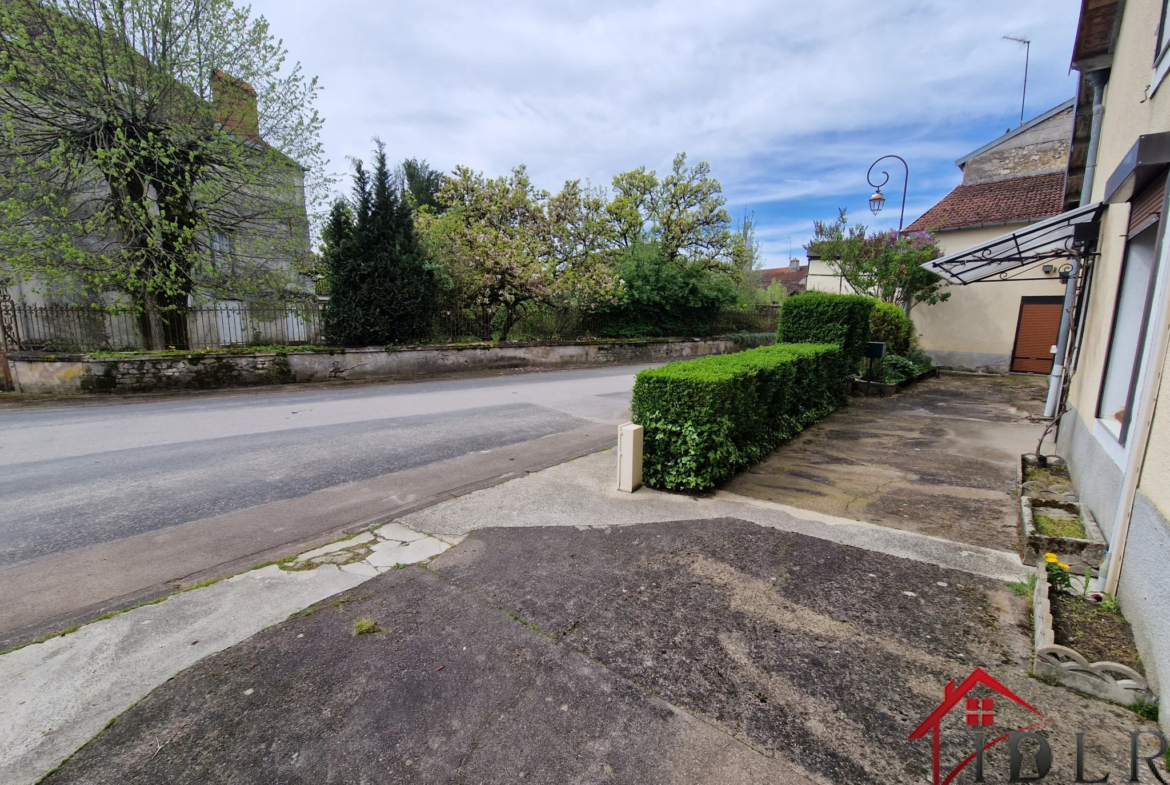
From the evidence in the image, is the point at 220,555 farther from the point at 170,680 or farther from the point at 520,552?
the point at 520,552

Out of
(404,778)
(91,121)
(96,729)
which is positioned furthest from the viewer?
(91,121)

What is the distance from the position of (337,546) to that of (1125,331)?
6.30 metres

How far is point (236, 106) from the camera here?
1198 cm

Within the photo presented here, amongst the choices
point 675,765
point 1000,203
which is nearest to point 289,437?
point 675,765

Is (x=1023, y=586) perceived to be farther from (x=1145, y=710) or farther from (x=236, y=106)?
(x=236, y=106)

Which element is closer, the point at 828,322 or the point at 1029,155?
the point at 828,322

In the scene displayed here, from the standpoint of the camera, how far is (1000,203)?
50.9 feet

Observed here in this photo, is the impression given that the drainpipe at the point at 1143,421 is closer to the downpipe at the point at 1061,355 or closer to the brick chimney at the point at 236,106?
the downpipe at the point at 1061,355

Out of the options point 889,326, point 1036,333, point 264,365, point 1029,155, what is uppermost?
point 1029,155

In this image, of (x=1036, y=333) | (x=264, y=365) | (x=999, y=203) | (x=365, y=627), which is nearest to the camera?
(x=365, y=627)

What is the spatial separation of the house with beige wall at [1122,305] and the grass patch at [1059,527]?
6.3 inches

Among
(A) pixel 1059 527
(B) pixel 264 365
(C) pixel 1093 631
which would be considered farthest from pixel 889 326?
(B) pixel 264 365

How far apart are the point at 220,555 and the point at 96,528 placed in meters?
1.40

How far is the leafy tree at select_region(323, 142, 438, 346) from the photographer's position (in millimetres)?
13148
